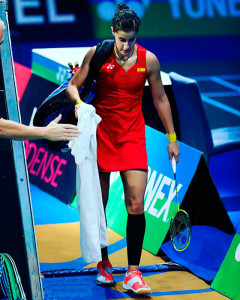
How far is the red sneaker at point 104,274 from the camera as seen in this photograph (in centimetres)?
438

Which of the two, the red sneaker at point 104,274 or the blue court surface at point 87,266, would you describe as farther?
the red sneaker at point 104,274

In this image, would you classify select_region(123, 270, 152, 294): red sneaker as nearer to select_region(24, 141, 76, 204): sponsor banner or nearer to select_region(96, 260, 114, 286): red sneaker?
select_region(96, 260, 114, 286): red sneaker

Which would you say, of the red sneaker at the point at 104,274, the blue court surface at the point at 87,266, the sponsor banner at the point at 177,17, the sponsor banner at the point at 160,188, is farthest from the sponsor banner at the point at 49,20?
the red sneaker at the point at 104,274

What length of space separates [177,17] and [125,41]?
621 cm

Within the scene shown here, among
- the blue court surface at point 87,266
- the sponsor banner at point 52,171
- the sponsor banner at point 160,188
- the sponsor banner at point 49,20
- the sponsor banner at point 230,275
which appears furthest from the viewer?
the sponsor banner at point 49,20

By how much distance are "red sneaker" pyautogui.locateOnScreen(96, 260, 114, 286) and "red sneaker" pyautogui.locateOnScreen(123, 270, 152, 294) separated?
0.13 m

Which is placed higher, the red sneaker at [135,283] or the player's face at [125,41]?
the player's face at [125,41]

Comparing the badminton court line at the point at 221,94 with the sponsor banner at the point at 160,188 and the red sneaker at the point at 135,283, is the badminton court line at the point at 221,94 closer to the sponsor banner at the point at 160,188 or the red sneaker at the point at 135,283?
the sponsor banner at the point at 160,188

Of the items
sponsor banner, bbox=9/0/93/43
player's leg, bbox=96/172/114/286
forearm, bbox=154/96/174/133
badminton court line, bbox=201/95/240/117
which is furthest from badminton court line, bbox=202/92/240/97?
player's leg, bbox=96/172/114/286

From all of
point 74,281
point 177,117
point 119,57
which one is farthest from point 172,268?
point 177,117

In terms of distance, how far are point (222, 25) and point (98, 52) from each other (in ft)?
21.3

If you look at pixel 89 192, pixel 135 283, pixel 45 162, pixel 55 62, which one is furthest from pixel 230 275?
pixel 55 62

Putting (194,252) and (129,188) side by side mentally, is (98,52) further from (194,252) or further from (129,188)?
(194,252)

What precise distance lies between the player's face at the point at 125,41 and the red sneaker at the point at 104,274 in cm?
146
